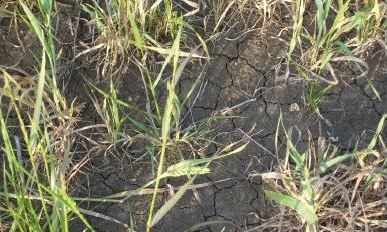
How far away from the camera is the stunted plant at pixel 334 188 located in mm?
1594

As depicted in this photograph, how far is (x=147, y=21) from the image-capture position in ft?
6.05

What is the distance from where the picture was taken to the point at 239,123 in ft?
5.90

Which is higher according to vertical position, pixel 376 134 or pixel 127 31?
pixel 127 31

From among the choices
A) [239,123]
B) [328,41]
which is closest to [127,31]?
[239,123]

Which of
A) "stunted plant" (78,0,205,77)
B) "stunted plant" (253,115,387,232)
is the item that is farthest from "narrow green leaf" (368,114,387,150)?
"stunted plant" (78,0,205,77)

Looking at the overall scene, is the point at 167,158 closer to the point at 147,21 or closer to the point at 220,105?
the point at 220,105

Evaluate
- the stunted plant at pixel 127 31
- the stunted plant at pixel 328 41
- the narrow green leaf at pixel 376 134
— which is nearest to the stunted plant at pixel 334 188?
the narrow green leaf at pixel 376 134

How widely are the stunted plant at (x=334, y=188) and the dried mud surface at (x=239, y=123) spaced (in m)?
0.08

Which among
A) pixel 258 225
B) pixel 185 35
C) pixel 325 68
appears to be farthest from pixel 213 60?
pixel 258 225

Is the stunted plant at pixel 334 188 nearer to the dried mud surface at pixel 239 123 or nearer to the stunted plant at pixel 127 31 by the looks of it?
the dried mud surface at pixel 239 123

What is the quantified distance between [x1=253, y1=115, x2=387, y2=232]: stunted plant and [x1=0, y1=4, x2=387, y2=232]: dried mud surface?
0.25 ft

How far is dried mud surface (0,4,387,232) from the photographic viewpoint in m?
1.71

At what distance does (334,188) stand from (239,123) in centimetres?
36

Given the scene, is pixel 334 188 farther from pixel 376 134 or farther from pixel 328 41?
pixel 328 41
